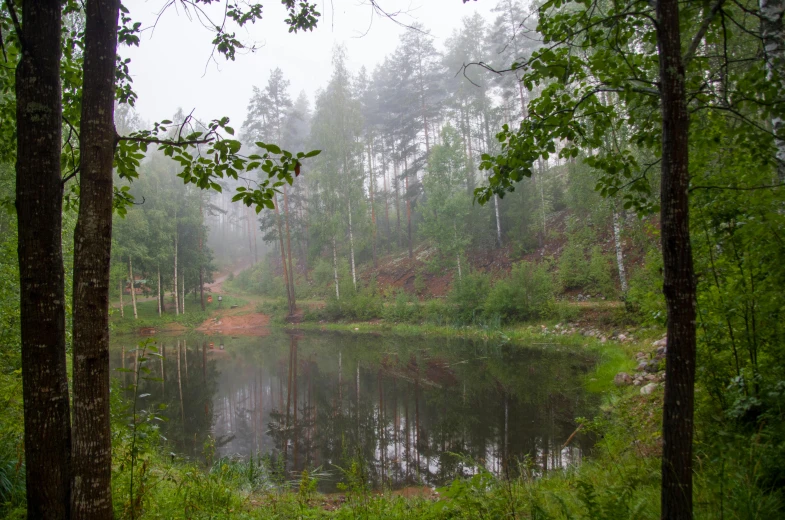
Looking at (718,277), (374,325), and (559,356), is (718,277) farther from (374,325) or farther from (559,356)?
(374,325)

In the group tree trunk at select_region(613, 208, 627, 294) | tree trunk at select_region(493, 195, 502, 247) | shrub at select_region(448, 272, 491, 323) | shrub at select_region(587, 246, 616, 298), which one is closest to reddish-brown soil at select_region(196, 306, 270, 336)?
shrub at select_region(448, 272, 491, 323)

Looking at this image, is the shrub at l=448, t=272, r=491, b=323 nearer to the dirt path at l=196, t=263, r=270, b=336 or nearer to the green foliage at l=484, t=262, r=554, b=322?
the green foliage at l=484, t=262, r=554, b=322

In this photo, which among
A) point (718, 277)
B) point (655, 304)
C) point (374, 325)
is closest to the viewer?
point (718, 277)

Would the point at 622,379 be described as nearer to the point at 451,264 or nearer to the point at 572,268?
the point at 572,268

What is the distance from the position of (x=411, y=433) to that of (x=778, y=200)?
20.7 ft

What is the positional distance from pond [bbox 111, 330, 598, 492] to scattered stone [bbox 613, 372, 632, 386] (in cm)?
56

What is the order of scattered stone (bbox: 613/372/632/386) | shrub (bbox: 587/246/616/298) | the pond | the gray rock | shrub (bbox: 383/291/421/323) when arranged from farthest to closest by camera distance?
shrub (bbox: 383/291/421/323) < shrub (bbox: 587/246/616/298) < the gray rock < scattered stone (bbox: 613/372/632/386) < the pond

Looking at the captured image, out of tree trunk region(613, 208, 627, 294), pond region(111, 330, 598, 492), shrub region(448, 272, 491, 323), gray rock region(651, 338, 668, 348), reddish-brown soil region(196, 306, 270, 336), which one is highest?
tree trunk region(613, 208, 627, 294)

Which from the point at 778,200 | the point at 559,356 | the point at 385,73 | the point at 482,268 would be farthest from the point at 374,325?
the point at 385,73

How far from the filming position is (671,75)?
192cm

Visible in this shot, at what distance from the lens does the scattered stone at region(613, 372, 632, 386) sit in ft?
26.0

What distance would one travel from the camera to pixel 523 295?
1647 centimetres

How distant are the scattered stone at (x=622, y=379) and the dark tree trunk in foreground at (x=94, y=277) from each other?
830 cm

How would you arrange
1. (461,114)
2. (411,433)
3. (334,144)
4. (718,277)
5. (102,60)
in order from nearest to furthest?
(102,60)
(718,277)
(411,433)
(334,144)
(461,114)
